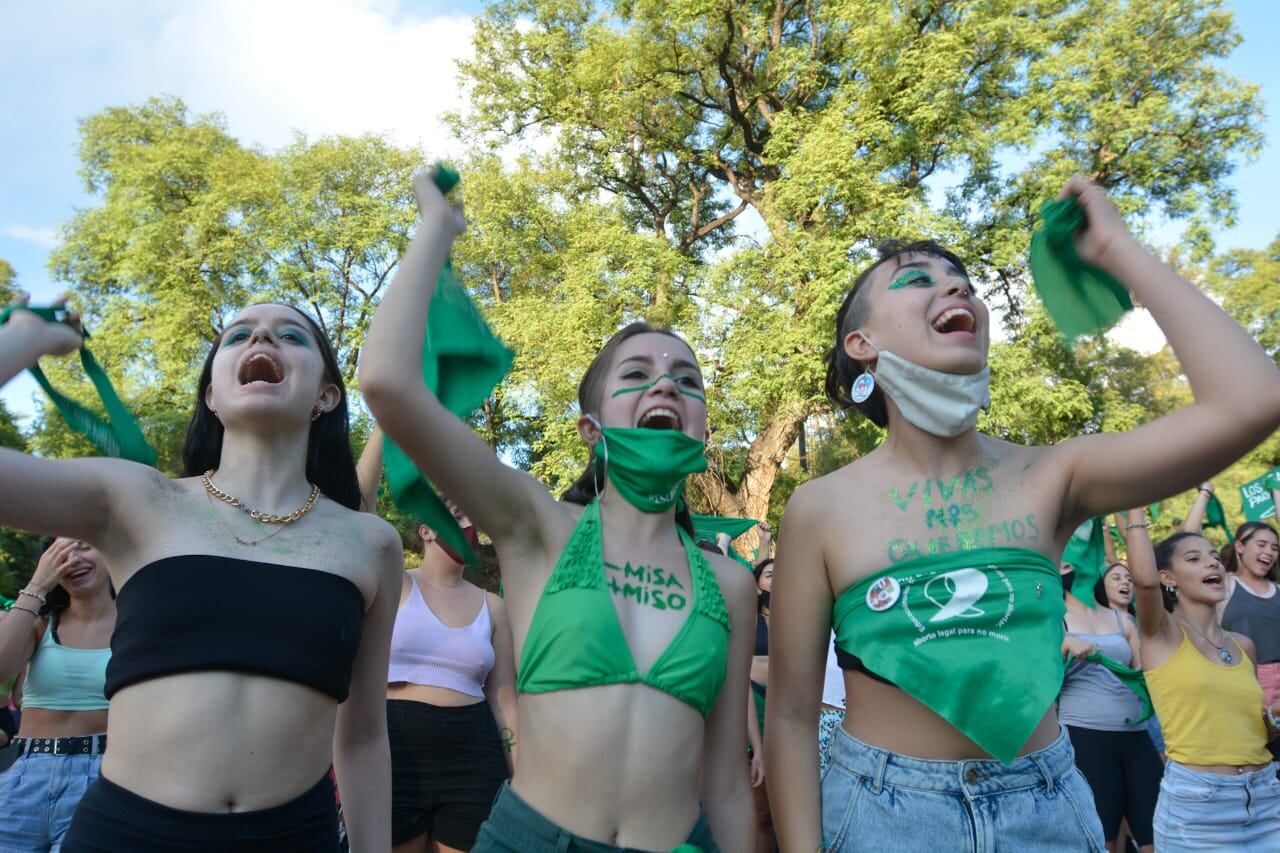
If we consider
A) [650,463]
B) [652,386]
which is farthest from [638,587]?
[652,386]

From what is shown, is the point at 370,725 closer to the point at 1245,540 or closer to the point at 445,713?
the point at 445,713

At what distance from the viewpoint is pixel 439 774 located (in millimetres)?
4664

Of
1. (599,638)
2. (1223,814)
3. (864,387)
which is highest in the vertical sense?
(864,387)

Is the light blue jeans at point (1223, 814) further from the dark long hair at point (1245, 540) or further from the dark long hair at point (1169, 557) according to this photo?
the dark long hair at point (1245, 540)

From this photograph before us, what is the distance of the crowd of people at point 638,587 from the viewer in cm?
211

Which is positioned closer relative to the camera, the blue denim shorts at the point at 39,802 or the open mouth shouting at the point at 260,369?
the open mouth shouting at the point at 260,369

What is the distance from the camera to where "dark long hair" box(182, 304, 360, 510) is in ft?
9.22

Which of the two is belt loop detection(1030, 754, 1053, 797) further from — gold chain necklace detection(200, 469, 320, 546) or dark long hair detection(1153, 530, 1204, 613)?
dark long hair detection(1153, 530, 1204, 613)

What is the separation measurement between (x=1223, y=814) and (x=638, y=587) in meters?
4.28

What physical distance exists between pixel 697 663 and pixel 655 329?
1.02m

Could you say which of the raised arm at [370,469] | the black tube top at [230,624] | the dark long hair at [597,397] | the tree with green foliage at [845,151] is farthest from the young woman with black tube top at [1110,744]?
the tree with green foliage at [845,151]

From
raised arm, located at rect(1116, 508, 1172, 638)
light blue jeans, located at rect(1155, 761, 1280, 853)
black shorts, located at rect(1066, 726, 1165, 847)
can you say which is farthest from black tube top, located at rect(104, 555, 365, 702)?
black shorts, located at rect(1066, 726, 1165, 847)

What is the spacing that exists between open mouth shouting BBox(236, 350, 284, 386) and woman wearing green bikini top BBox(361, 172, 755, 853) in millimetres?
647

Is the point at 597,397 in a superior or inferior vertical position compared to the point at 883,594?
superior
